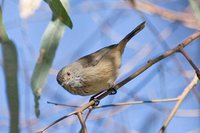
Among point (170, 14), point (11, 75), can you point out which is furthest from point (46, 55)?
point (170, 14)

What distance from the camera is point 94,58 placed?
1.85 meters

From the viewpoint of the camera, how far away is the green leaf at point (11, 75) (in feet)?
3.68

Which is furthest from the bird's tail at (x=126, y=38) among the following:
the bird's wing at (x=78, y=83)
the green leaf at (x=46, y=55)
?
the green leaf at (x=46, y=55)

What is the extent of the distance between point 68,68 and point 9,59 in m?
0.64

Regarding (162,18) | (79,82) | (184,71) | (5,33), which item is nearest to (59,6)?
(5,33)

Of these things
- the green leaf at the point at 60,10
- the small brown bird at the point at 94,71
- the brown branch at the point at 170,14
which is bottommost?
the brown branch at the point at 170,14

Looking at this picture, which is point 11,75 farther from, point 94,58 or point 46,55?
point 94,58

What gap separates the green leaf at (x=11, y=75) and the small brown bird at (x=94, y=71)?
0.51 meters

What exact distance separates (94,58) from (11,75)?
68cm

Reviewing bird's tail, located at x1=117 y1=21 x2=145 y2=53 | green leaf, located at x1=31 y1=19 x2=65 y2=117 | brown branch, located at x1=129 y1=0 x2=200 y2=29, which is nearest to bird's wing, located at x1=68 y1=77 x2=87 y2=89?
bird's tail, located at x1=117 y1=21 x2=145 y2=53

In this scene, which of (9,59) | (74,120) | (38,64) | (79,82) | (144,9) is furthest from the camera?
(144,9)

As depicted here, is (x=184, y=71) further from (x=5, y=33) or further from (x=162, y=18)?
(x=5, y=33)

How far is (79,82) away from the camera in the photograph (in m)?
1.77

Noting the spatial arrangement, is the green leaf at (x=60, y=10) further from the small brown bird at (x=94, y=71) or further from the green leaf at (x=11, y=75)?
the small brown bird at (x=94, y=71)
